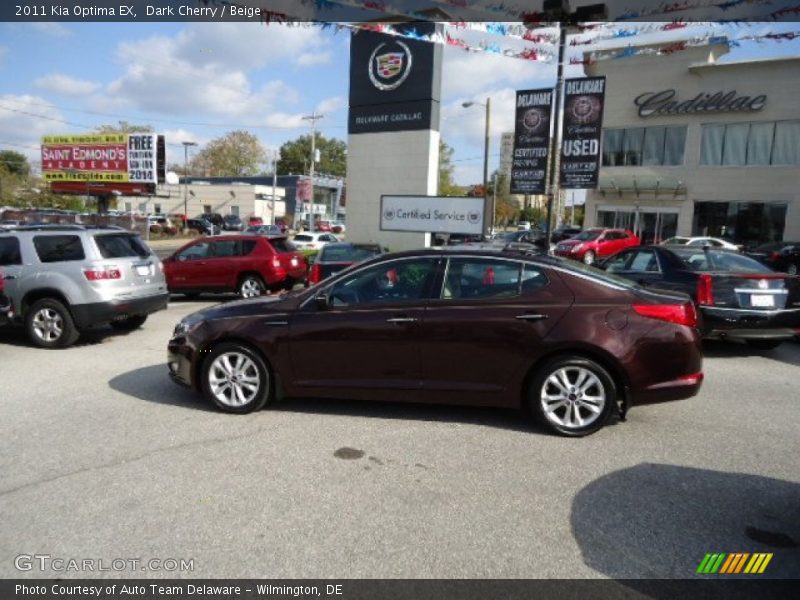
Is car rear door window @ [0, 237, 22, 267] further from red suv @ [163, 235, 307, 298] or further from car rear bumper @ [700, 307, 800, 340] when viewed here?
car rear bumper @ [700, 307, 800, 340]

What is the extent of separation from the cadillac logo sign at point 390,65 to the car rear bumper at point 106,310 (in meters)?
13.1

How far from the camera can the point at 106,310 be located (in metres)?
8.18

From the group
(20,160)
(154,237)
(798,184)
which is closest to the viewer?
(798,184)

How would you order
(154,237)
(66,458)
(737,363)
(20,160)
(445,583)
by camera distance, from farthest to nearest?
(20,160) < (154,237) < (737,363) < (66,458) < (445,583)

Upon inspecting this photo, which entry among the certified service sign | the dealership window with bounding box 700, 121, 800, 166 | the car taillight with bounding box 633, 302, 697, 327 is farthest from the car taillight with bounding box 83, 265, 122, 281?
the dealership window with bounding box 700, 121, 800, 166

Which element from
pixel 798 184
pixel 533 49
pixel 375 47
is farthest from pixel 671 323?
pixel 798 184

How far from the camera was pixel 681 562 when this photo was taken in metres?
3.01

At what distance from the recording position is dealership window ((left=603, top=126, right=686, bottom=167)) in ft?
117

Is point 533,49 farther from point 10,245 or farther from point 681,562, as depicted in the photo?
point 681,562

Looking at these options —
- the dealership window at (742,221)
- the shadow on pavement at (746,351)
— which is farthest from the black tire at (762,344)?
the dealership window at (742,221)

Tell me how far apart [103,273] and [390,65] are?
13.7 m

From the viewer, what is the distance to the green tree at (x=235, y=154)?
92.6 meters

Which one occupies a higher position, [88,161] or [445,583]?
[88,161]

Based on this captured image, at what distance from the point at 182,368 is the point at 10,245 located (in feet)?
15.8
